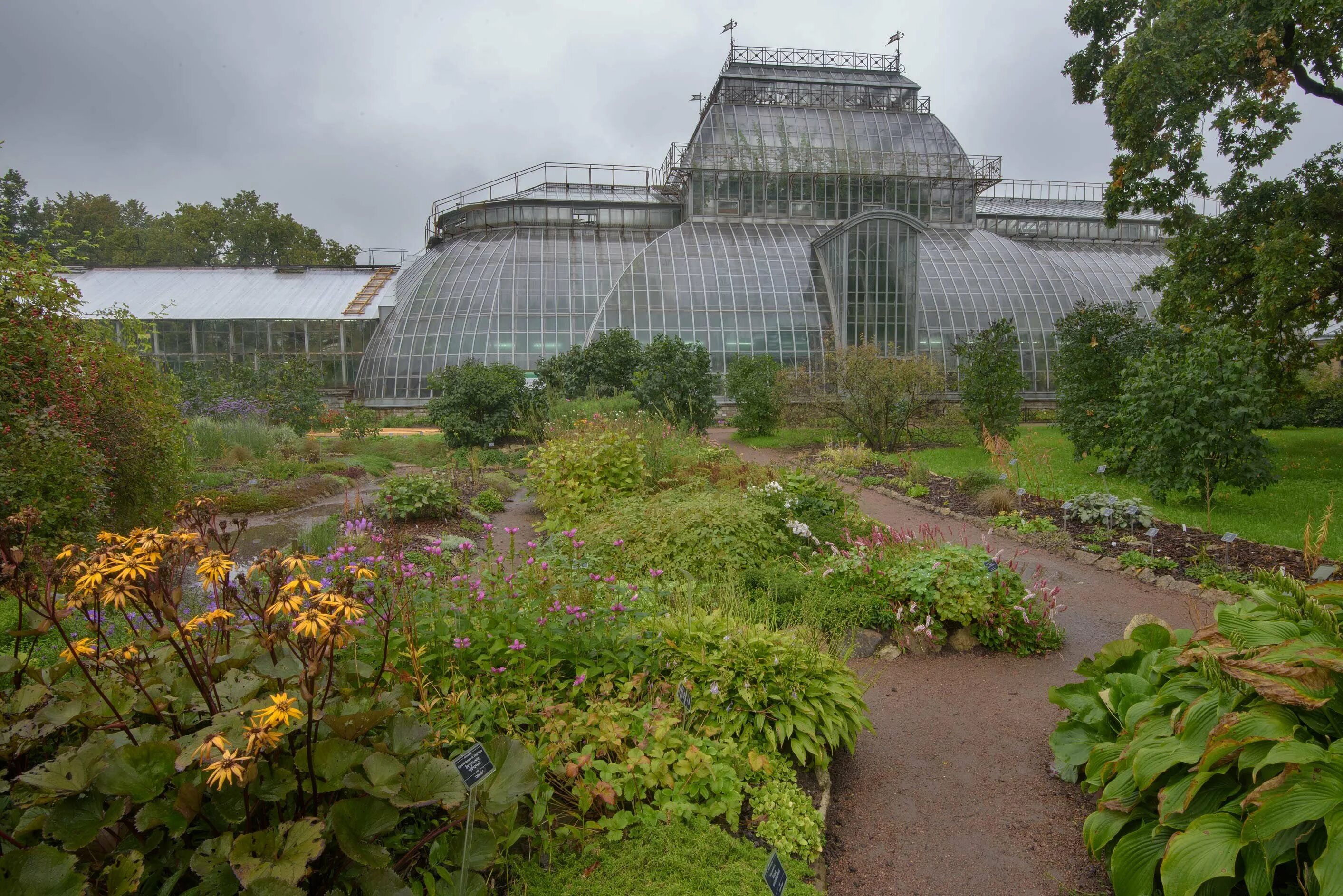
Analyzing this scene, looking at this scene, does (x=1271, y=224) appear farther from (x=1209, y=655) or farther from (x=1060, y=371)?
(x=1209, y=655)

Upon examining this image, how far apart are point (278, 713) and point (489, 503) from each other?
30.0 feet

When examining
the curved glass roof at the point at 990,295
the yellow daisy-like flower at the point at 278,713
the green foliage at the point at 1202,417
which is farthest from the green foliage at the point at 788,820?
the curved glass roof at the point at 990,295

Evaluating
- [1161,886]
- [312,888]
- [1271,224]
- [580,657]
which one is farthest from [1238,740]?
[1271,224]

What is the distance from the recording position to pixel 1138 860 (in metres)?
2.88

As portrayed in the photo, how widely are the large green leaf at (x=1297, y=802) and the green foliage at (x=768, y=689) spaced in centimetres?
187

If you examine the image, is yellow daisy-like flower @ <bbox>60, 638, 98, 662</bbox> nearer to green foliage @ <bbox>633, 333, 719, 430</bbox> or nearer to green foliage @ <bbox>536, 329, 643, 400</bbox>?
green foliage @ <bbox>633, 333, 719, 430</bbox>

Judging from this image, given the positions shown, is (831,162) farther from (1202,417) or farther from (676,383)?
(1202,417)

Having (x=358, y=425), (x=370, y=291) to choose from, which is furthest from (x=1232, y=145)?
(x=370, y=291)

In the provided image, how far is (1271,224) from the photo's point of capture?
12781mm

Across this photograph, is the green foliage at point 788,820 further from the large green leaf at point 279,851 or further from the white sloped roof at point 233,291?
the white sloped roof at point 233,291

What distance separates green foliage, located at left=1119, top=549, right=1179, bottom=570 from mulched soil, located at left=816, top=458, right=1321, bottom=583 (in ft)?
0.16

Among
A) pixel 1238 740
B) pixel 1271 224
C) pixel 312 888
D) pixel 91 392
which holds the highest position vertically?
pixel 1271 224

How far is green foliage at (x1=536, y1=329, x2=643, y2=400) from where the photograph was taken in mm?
19906

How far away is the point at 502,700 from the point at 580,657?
A: 2.07 ft
